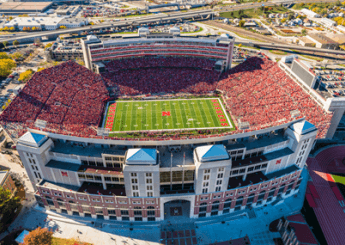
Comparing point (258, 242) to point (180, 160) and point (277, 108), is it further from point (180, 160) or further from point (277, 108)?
point (277, 108)

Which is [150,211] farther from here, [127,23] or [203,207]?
[127,23]

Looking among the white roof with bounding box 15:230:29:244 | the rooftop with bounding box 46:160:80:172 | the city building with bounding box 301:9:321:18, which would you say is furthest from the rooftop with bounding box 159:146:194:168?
the city building with bounding box 301:9:321:18

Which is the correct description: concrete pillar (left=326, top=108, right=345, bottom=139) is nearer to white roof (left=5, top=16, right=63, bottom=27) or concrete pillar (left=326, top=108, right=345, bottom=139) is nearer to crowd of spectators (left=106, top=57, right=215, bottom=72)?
crowd of spectators (left=106, top=57, right=215, bottom=72)

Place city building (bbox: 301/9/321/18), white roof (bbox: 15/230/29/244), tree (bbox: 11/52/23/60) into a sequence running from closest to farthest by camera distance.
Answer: white roof (bbox: 15/230/29/244) < tree (bbox: 11/52/23/60) < city building (bbox: 301/9/321/18)

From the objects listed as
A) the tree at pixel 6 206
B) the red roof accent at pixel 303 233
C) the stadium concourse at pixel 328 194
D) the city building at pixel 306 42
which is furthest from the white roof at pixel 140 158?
the city building at pixel 306 42

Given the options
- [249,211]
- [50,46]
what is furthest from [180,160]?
[50,46]
